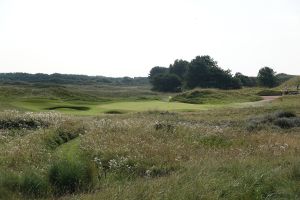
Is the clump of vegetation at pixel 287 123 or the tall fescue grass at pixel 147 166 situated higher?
the tall fescue grass at pixel 147 166

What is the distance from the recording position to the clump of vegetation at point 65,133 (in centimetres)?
1630

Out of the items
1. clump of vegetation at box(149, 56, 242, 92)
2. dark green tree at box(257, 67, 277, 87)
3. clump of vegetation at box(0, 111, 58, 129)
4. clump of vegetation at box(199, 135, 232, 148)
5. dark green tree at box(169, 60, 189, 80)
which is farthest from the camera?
dark green tree at box(169, 60, 189, 80)

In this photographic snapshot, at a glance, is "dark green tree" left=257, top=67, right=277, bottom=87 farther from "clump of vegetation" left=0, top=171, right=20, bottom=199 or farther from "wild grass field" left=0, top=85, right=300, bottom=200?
"clump of vegetation" left=0, top=171, right=20, bottom=199

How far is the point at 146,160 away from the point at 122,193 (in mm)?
4228

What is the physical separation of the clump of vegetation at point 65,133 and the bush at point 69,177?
238 inches

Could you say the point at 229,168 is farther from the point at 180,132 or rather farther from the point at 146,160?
the point at 180,132

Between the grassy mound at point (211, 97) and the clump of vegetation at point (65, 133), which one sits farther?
the grassy mound at point (211, 97)

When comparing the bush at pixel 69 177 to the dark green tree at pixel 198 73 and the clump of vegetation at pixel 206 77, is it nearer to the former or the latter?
the clump of vegetation at pixel 206 77

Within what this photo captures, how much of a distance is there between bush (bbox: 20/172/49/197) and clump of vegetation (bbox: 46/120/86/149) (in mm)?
6724

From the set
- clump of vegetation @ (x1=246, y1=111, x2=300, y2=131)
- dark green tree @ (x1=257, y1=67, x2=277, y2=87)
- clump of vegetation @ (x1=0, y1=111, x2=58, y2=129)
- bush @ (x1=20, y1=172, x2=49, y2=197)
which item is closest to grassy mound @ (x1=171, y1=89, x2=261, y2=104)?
clump of vegetation @ (x1=246, y1=111, x2=300, y2=131)

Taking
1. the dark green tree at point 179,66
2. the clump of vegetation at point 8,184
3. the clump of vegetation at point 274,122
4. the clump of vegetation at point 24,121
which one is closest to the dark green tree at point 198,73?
the dark green tree at point 179,66

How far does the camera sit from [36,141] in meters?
14.9

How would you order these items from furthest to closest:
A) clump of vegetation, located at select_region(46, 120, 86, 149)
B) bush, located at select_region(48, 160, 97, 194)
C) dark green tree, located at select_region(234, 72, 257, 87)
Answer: dark green tree, located at select_region(234, 72, 257, 87) < clump of vegetation, located at select_region(46, 120, 86, 149) < bush, located at select_region(48, 160, 97, 194)

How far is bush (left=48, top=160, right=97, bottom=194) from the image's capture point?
906cm
